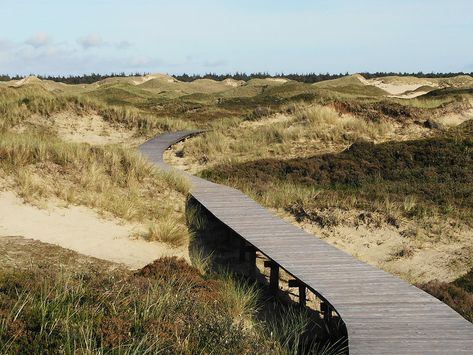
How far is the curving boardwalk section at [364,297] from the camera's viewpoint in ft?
23.5

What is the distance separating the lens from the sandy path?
39.7ft

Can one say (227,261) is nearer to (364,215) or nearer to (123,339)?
(364,215)

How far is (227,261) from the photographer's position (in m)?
13.6

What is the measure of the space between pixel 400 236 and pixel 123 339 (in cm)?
1022

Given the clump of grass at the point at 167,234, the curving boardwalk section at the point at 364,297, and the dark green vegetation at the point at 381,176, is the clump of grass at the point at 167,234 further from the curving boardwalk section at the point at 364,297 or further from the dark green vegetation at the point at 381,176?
the dark green vegetation at the point at 381,176

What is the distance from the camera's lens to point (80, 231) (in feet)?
42.4

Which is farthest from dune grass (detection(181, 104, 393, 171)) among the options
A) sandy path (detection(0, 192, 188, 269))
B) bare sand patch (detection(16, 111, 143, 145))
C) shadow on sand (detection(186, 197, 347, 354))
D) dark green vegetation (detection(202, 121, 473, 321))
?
sandy path (detection(0, 192, 188, 269))

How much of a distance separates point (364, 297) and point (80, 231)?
6.70m

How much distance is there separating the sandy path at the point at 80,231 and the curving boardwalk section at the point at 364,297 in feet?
6.41

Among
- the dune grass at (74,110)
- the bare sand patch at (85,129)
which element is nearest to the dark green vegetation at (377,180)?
the bare sand patch at (85,129)

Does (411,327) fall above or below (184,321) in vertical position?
below

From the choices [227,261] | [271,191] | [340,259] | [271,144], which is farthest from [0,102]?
[340,259]

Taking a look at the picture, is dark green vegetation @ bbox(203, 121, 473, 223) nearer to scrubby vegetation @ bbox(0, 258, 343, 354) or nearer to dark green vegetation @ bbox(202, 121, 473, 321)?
dark green vegetation @ bbox(202, 121, 473, 321)

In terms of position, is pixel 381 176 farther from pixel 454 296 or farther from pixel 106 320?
pixel 106 320
